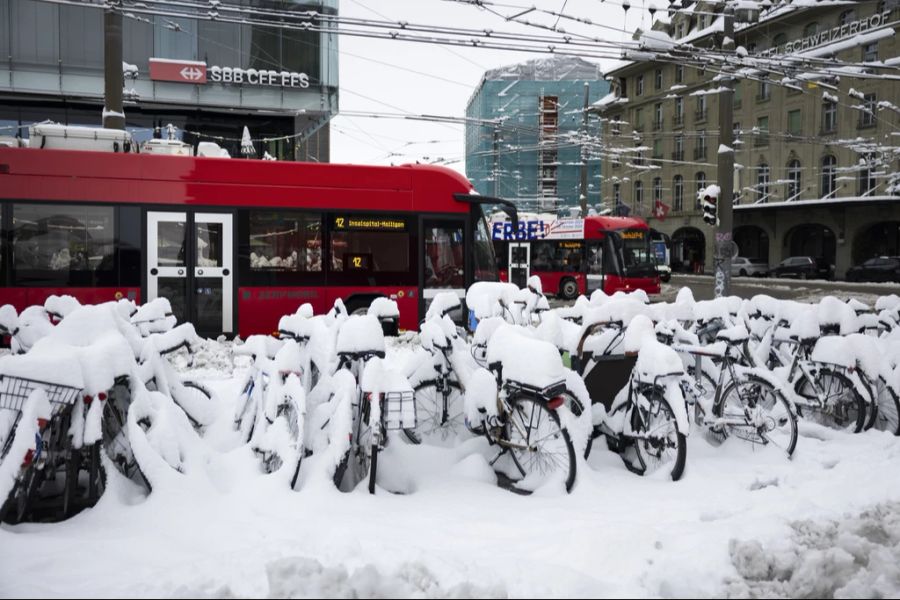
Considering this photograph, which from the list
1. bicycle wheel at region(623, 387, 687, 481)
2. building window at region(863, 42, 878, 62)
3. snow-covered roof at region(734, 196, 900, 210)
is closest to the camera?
bicycle wheel at region(623, 387, 687, 481)

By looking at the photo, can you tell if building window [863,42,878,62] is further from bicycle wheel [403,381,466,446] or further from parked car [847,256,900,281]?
bicycle wheel [403,381,466,446]

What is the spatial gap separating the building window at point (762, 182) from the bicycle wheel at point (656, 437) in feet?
142

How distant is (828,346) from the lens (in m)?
6.16

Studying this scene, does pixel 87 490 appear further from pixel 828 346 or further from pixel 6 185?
pixel 6 185

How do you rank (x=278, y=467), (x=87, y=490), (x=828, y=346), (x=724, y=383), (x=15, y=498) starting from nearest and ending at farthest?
(x=15, y=498)
(x=87, y=490)
(x=278, y=467)
(x=724, y=383)
(x=828, y=346)

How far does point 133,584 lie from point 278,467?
147cm

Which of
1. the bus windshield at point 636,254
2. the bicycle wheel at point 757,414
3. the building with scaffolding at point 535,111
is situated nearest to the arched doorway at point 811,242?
the building with scaffolding at point 535,111

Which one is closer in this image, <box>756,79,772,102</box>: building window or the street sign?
the street sign

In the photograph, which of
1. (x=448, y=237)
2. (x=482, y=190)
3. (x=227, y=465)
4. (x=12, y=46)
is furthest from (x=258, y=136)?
(x=482, y=190)

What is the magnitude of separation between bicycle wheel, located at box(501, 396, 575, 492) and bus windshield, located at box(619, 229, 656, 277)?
20832 mm

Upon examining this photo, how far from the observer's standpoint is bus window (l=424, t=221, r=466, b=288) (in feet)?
39.9

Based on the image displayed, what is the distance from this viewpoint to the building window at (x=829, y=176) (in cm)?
4059

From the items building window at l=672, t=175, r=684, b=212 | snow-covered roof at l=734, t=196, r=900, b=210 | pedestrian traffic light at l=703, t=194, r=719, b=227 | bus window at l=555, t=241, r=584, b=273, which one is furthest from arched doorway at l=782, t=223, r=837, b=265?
pedestrian traffic light at l=703, t=194, r=719, b=227

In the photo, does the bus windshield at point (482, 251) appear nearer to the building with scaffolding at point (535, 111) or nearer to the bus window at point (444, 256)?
the bus window at point (444, 256)
